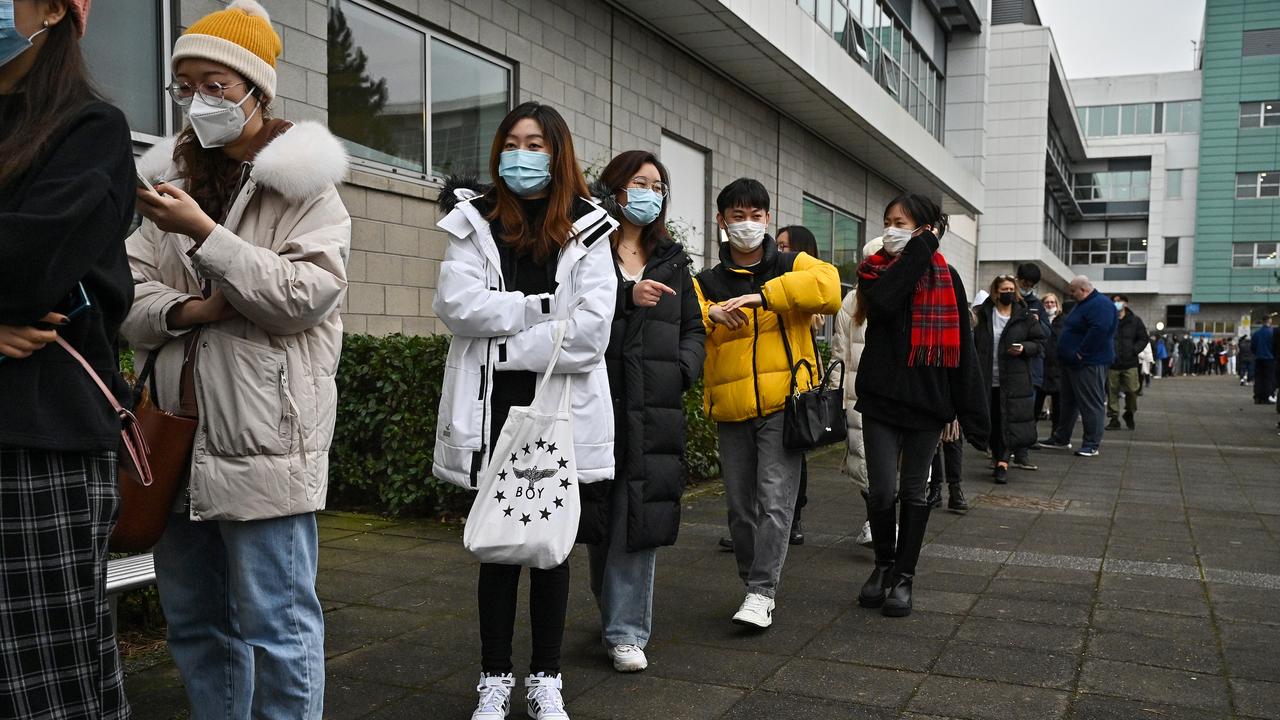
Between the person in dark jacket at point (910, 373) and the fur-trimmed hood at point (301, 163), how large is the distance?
2.92 metres

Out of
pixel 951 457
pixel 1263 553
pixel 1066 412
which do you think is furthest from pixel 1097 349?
pixel 1263 553

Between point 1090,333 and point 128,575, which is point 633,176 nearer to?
point 128,575

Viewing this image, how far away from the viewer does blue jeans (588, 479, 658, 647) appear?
12.8 feet

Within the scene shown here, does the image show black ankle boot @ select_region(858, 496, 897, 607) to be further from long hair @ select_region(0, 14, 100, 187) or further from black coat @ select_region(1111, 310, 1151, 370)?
black coat @ select_region(1111, 310, 1151, 370)

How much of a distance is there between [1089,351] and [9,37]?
1216 centimetres

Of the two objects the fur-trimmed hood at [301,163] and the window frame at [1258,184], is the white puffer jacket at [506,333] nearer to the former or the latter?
the fur-trimmed hood at [301,163]

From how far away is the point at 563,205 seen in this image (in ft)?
11.1

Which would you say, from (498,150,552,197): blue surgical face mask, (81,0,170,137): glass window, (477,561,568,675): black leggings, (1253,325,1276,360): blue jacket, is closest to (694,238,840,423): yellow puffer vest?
(498,150,552,197): blue surgical face mask

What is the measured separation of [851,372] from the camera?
6.44 m

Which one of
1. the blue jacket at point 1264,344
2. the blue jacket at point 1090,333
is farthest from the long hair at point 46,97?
the blue jacket at point 1264,344

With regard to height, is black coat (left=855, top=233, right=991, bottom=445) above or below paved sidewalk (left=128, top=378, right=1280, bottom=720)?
above

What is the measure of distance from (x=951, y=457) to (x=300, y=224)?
636cm

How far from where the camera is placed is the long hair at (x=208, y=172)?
104 inches

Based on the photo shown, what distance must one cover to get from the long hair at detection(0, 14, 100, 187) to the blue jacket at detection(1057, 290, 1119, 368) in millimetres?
11822
